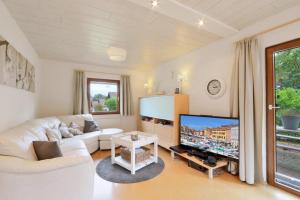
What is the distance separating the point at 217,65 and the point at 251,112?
1121 mm

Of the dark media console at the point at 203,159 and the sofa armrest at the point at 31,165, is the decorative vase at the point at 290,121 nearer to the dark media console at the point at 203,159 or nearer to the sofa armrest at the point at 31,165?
the dark media console at the point at 203,159

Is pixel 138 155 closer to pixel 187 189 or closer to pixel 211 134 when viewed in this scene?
pixel 187 189

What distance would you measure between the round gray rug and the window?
2.07 m

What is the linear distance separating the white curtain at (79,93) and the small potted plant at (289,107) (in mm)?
4288

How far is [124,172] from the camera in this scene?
2555 millimetres

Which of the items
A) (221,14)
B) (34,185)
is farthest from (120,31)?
(34,185)

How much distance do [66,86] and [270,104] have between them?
4.55 meters

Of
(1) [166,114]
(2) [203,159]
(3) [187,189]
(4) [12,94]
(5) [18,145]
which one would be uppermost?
(4) [12,94]

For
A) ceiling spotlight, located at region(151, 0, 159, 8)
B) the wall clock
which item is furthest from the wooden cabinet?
ceiling spotlight, located at region(151, 0, 159, 8)

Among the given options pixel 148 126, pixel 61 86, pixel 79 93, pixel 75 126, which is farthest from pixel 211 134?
pixel 61 86

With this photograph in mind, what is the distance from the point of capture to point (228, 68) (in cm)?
270

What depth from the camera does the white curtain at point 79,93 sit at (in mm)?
4152

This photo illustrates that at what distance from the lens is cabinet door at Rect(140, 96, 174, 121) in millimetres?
3468

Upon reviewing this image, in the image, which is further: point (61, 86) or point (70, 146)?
point (61, 86)
